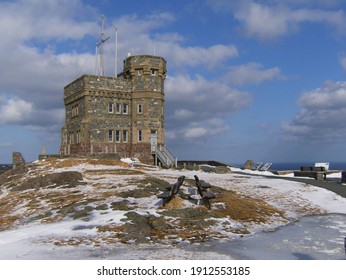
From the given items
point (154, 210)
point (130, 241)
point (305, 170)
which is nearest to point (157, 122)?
point (305, 170)

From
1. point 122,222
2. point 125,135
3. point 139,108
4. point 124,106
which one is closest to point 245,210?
point 122,222

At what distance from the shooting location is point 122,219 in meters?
10.4

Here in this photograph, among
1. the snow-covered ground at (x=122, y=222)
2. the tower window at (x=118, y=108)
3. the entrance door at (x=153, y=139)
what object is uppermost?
the tower window at (x=118, y=108)

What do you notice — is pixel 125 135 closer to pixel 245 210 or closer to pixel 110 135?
pixel 110 135

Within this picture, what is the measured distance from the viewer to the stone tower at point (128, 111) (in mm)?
38531

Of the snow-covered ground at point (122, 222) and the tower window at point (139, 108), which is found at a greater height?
the tower window at point (139, 108)

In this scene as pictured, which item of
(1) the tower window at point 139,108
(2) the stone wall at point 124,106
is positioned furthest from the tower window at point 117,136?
(1) the tower window at point 139,108

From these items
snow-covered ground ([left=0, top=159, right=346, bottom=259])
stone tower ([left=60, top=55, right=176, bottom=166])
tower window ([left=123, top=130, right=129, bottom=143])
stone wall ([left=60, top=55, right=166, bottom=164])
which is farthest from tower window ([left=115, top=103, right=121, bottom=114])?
snow-covered ground ([left=0, top=159, right=346, bottom=259])

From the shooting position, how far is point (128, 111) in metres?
40.4

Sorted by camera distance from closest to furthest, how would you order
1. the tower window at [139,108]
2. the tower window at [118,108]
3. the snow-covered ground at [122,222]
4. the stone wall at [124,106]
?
the snow-covered ground at [122,222], the stone wall at [124,106], the tower window at [118,108], the tower window at [139,108]

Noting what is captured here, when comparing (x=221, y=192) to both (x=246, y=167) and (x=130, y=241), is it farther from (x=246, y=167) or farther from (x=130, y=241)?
(x=246, y=167)

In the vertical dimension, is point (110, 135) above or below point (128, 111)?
below

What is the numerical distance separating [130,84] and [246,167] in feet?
53.0

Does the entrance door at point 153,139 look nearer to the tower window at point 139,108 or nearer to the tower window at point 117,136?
the tower window at point 139,108
